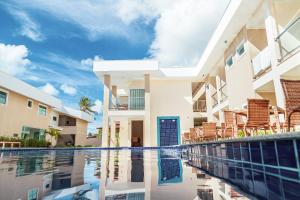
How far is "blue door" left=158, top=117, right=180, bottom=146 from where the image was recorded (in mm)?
16125

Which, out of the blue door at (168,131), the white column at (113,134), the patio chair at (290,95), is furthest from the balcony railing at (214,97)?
the patio chair at (290,95)

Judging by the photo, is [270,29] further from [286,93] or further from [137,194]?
[137,194]

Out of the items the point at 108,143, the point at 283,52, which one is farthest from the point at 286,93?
the point at 108,143

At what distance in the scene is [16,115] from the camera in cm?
1598

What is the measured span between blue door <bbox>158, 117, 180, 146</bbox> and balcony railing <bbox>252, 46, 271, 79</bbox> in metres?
8.64

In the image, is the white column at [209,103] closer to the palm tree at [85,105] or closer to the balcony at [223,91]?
the balcony at [223,91]

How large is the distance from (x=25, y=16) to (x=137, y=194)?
22.7 metres

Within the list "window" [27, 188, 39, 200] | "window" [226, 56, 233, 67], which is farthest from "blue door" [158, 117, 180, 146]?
"window" [27, 188, 39, 200]

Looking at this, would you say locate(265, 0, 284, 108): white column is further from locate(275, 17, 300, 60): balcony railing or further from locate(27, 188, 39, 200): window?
locate(27, 188, 39, 200): window

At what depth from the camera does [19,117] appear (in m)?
16.3

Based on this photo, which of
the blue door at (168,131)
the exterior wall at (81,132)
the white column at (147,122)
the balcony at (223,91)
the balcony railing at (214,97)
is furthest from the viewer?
the exterior wall at (81,132)

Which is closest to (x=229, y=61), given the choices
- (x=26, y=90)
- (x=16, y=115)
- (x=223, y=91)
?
(x=223, y=91)

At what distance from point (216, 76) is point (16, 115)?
1471 centimetres

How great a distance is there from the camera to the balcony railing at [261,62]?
296 inches
